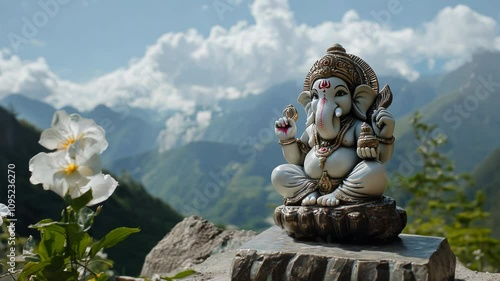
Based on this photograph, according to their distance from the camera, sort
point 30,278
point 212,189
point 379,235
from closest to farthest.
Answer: point 30,278
point 379,235
point 212,189

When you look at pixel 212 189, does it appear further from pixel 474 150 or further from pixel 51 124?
pixel 474 150

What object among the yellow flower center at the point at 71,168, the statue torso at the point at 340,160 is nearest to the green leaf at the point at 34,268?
the yellow flower center at the point at 71,168

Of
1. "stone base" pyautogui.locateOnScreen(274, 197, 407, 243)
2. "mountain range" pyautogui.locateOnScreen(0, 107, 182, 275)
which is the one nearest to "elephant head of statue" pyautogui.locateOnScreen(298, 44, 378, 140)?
"stone base" pyautogui.locateOnScreen(274, 197, 407, 243)

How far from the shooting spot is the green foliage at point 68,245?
1.42 meters

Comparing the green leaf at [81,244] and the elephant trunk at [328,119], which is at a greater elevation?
the elephant trunk at [328,119]

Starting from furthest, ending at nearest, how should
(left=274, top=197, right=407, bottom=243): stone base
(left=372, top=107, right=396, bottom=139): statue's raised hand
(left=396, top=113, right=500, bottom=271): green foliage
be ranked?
(left=396, top=113, right=500, bottom=271): green foliage
(left=372, top=107, right=396, bottom=139): statue's raised hand
(left=274, top=197, right=407, bottom=243): stone base

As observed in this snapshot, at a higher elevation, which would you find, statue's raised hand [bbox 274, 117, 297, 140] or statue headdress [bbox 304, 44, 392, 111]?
statue headdress [bbox 304, 44, 392, 111]

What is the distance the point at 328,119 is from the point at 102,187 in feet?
7.77

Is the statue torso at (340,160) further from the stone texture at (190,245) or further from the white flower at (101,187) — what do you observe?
the white flower at (101,187)

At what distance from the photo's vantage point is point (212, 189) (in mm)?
7418

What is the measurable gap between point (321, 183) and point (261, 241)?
54cm

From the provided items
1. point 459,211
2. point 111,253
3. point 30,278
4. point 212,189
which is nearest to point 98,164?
point 30,278

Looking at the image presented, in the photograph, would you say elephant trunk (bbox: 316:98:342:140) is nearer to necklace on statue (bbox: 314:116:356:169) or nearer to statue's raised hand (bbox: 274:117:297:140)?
necklace on statue (bbox: 314:116:356:169)

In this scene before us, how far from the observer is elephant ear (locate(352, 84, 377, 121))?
3.71 m
